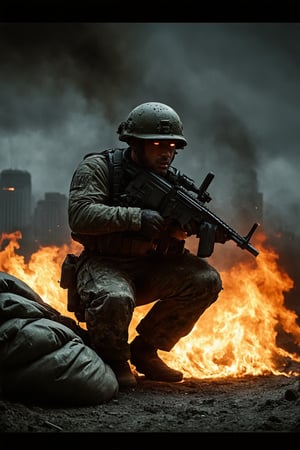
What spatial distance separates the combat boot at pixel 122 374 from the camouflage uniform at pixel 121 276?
0.26 feet

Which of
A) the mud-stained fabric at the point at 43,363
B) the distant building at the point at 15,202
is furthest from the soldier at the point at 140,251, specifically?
the distant building at the point at 15,202

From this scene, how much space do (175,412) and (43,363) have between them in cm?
91

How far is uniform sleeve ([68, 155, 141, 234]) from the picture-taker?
4766 millimetres

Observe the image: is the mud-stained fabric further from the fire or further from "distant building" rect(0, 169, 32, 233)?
"distant building" rect(0, 169, 32, 233)

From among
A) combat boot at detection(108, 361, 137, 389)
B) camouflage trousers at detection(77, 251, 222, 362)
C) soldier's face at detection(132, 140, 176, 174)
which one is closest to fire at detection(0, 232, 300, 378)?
camouflage trousers at detection(77, 251, 222, 362)

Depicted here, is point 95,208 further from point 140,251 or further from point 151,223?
point 140,251

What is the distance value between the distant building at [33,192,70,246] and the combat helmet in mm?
2337

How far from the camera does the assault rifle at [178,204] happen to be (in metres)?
4.99

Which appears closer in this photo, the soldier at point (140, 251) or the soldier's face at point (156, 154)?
the soldier at point (140, 251)

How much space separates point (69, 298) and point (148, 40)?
2.86m

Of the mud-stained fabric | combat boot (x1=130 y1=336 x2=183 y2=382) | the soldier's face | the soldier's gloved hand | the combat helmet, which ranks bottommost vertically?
combat boot (x1=130 y1=336 x2=183 y2=382)

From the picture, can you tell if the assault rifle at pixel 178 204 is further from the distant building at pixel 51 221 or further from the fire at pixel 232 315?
the distant building at pixel 51 221

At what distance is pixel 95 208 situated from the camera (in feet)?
15.7

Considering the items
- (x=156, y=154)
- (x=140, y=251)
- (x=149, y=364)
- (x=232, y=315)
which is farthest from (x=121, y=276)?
(x=232, y=315)
